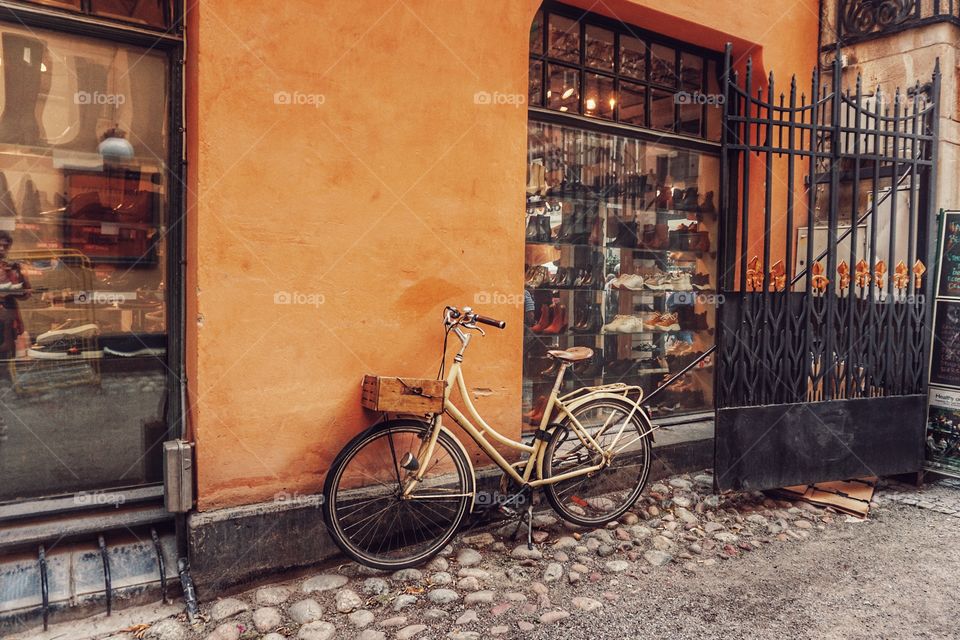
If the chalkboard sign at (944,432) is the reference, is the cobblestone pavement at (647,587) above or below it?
below

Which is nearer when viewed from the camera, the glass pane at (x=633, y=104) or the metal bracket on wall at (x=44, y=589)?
the metal bracket on wall at (x=44, y=589)

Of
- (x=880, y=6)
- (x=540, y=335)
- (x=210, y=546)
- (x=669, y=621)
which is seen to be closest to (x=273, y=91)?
(x=210, y=546)

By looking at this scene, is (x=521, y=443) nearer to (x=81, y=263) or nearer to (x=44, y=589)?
(x=44, y=589)

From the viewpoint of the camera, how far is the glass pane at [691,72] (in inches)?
262

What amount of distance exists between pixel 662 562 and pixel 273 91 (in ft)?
12.8

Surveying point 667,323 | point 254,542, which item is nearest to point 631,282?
point 667,323

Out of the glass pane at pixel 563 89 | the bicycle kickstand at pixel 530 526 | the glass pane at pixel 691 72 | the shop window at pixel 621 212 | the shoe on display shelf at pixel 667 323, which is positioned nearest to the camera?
the bicycle kickstand at pixel 530 526

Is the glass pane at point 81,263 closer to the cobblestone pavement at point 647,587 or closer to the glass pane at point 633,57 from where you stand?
the cobblestone pavement at point 647,587

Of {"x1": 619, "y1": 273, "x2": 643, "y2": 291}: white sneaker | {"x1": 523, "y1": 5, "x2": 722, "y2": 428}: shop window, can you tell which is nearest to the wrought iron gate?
{"x1": 523, "y1": 5, "x2": 722, "y2": 428}: shop window

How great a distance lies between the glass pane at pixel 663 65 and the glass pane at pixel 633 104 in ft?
0.70

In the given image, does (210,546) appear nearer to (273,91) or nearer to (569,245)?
(273,91)

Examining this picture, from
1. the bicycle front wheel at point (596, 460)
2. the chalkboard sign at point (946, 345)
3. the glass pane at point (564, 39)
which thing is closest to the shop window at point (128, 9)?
the glass pane at point (564, 39)

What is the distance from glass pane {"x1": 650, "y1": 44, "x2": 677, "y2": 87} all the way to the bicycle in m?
3.31

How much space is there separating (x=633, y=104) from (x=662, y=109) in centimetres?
42
